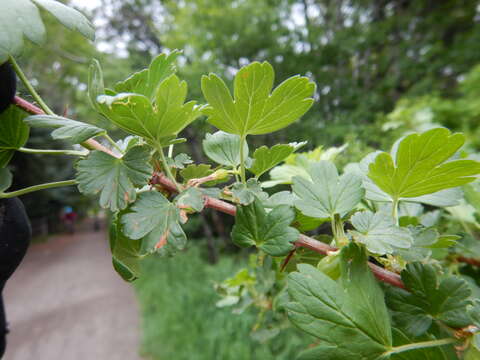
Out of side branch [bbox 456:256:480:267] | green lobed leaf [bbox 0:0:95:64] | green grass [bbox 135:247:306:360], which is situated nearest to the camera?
green lobed leaf [bbox 0:0:95:64]

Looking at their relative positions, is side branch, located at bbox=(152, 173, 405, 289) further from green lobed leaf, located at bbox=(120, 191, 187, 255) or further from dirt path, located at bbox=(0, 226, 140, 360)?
dirt path, located at bbox=(0, 226, 140, 360)

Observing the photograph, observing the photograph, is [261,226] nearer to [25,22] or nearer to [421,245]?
[421,245]

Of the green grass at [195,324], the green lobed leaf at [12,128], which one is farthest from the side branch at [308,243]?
the green grass at [195,324]

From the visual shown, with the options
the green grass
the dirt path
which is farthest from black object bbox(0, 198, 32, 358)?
the dirt path

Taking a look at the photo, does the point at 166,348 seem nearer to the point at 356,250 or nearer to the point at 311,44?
the point at 356,250

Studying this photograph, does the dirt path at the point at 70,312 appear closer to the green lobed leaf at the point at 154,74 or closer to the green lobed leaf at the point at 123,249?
→ the green lobed leaf at the point at 123,249

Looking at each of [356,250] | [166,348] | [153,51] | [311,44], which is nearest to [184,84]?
[356,250]
